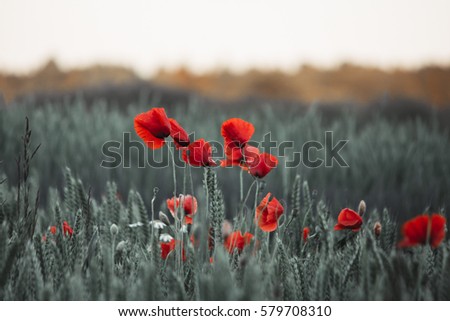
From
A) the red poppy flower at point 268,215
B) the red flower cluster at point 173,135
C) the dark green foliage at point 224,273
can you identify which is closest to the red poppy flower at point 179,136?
the red flower cluster at point 173,135

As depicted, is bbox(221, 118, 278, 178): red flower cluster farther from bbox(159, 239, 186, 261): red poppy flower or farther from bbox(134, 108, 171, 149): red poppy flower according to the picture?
bbox(159, 239, 186, 261): red poppy flower

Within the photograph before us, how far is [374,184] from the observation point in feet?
9.18

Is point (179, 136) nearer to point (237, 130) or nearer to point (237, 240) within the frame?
point (237, 130)

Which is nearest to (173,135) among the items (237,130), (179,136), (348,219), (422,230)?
(179,136)

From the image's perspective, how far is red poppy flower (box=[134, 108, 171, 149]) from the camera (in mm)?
1193

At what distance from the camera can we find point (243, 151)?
49.1 inches

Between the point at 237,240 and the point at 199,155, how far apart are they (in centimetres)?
27

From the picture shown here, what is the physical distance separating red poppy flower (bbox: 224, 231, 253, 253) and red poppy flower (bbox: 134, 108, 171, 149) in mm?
278

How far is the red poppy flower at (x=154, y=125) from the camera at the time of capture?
3.92 ft

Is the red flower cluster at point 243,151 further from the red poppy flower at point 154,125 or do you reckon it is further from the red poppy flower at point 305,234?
the red poppy flower at point 305,234

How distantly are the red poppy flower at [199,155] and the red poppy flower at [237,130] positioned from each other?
0.06 metres

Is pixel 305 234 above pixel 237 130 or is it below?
below

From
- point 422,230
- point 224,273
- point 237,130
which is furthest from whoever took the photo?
point 237,130
